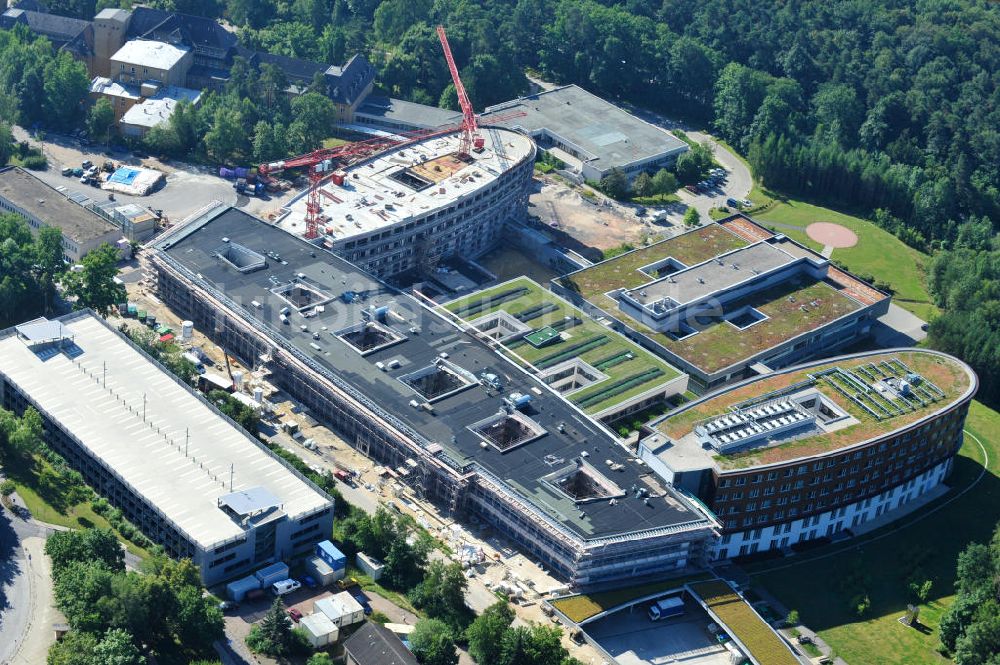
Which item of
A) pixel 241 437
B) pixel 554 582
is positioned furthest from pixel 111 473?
pixel 554 582

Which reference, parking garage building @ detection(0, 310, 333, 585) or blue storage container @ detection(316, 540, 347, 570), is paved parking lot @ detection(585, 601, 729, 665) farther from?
parking garage building @ detection(0, 310, 333, 585)

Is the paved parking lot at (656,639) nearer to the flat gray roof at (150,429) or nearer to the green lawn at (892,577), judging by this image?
the green lawn at (892,577)

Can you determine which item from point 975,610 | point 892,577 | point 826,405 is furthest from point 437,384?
point 975,610

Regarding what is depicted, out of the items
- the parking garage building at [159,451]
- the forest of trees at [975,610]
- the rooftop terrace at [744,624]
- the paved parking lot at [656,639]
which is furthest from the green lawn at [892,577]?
the parking garage building at [159,451]

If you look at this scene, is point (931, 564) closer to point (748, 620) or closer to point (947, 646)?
point (947, 646)

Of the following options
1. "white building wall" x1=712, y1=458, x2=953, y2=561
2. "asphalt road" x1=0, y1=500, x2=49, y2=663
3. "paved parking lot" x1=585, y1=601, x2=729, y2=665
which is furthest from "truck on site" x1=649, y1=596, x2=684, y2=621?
"asphalt road" x1=0, y1=500, x2=49, y2=663

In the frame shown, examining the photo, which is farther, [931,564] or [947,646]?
[931,564]

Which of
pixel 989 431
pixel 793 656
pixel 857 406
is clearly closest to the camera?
pixel 793 656

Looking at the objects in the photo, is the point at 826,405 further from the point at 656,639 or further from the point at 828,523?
the point at 656,639
